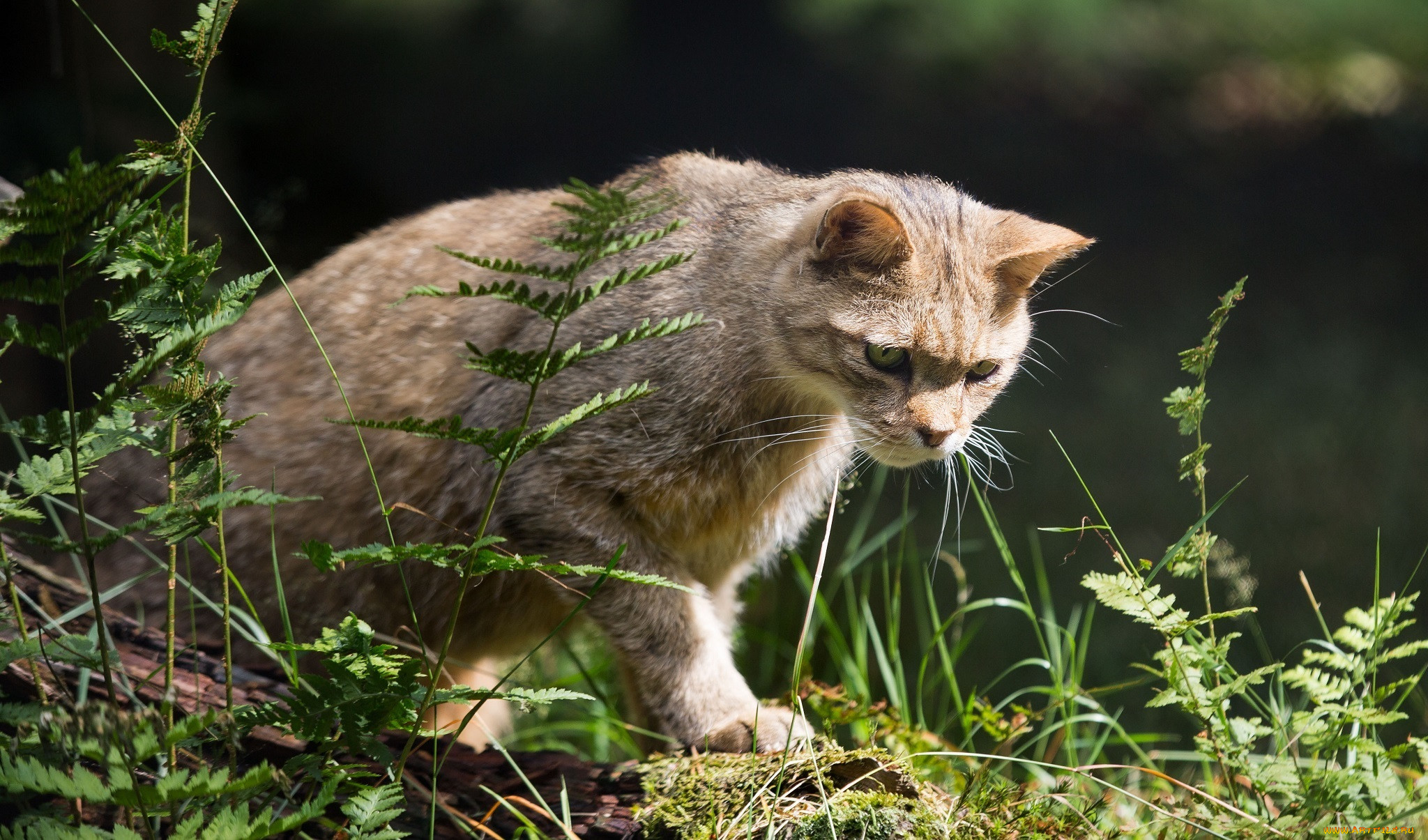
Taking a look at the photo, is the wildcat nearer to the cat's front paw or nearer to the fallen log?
the cat's front paw

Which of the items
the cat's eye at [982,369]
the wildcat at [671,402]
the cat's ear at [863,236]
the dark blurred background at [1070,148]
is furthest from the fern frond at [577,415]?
the dark blurred background at [1070,148]

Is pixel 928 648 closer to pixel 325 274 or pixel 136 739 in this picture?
pixel 136 739

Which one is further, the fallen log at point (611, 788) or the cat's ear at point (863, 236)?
the cat's ear at point (863, 236)

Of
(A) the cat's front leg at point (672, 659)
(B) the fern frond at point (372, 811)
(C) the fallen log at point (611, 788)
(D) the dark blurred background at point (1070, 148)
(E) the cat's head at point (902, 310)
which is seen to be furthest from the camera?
(D) the dark blurred background at point (1070, 148)

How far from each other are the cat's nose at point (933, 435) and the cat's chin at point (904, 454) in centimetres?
1

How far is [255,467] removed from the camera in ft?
8.98

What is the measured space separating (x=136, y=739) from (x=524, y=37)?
3.87 metres

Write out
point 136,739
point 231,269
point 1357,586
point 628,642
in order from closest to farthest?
point 136,739 → point 628,642 → point 1357,586 → point 231,269

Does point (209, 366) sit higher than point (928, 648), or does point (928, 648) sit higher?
point (209, 366)

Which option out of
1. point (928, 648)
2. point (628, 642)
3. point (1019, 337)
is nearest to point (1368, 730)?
point (928, 648)

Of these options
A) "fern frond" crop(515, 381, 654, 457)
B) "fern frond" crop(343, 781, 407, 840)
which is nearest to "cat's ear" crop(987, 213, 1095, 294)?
"fern frond" crop(515, 381, 654, 457)

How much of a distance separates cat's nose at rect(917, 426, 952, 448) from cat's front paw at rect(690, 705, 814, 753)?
2.07ft

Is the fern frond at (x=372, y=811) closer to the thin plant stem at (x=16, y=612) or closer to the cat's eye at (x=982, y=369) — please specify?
the thin plant stem at (x=16, y=612)

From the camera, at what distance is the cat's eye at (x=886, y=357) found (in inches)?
87.6
